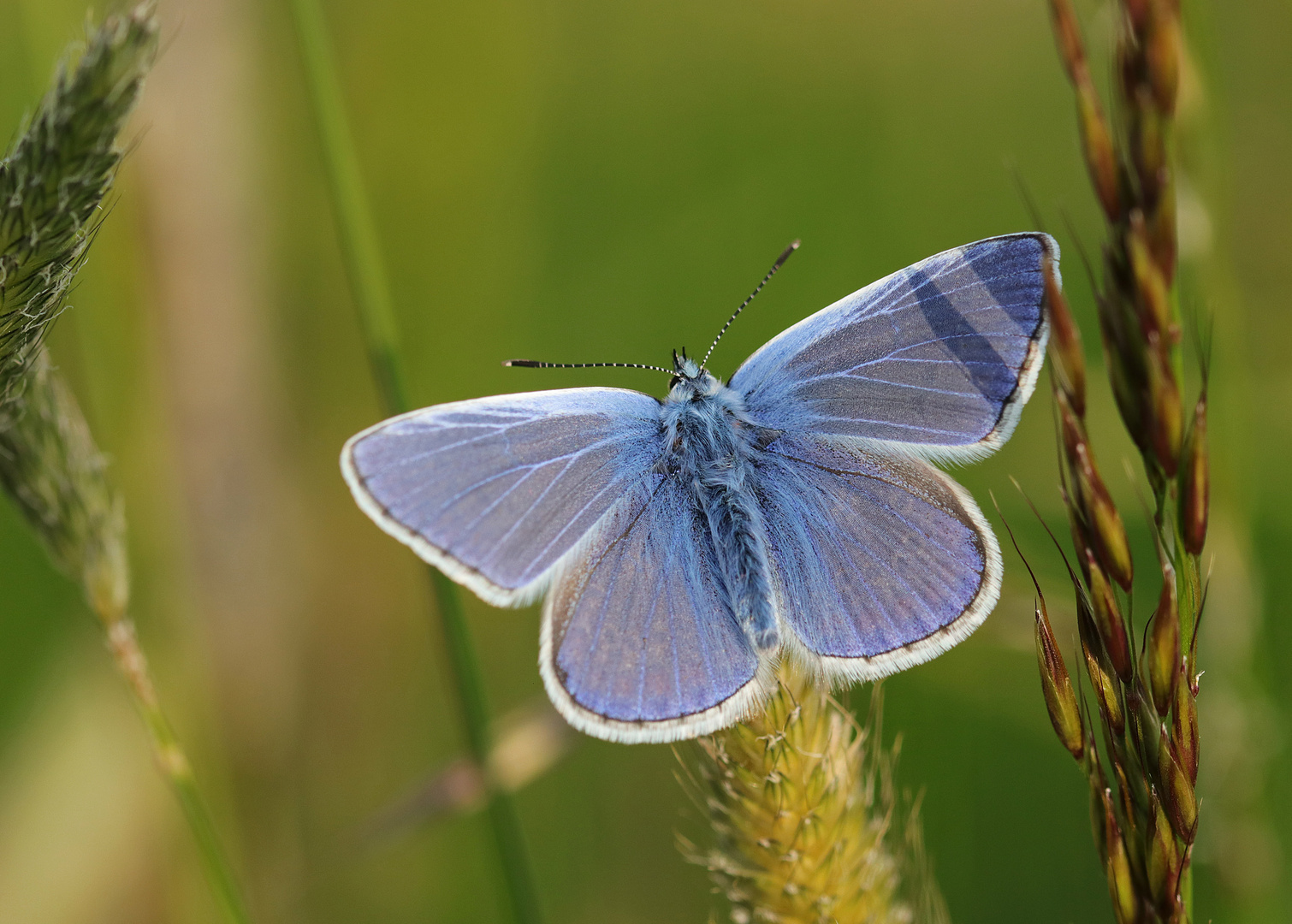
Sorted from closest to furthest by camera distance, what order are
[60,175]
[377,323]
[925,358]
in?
[60,175] < [377,323] < [925,358]

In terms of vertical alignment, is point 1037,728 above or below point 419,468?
below

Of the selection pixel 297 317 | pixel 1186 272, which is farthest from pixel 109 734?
pixel 1186 272

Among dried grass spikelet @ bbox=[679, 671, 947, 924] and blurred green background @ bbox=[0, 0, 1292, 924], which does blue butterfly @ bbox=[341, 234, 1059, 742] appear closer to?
dried grass spikelet @ bbox=[679, 671, 947, 924]

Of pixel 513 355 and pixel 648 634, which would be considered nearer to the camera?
pixel 648 634

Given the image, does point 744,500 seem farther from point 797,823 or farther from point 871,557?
point 797,823

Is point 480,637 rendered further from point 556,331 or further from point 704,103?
point 704,103

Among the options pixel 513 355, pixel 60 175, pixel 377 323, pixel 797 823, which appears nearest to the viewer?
pixel 60 175

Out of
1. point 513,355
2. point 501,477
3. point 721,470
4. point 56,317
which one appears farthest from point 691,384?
point 513,355
